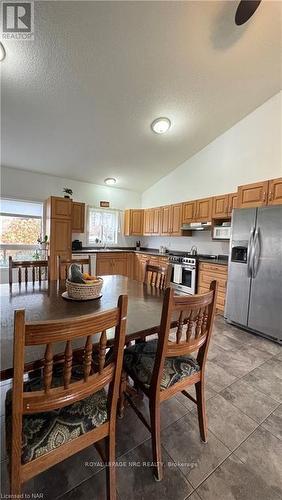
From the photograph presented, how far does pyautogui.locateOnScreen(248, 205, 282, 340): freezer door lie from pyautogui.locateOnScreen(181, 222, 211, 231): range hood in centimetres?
A: 127

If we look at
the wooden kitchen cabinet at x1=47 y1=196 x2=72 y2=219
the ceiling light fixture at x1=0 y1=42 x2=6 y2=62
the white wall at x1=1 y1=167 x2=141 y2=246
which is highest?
the ceiling light fixture at x1=0 y1=42 x2=6 y2=62

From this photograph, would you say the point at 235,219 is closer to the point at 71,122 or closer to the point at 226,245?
the point at 226,245

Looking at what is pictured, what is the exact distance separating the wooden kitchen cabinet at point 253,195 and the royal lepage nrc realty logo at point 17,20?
3.02 meters

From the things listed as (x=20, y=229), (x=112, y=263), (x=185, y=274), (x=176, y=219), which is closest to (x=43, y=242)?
(x=20, y=229)

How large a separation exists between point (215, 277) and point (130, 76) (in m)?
3.06

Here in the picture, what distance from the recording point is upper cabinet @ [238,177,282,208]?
274 cm

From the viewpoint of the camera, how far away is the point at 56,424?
0.86m

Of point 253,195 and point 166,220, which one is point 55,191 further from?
point 253,195

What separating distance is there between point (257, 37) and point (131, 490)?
4.04 metres

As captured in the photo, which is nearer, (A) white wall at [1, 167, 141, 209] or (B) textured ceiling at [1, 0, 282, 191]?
(B) textured ceiling at [1, 0, 282, 191]

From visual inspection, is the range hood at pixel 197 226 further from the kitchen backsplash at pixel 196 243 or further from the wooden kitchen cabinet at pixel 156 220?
the wooden kitchen cabinet at pixel 156 220

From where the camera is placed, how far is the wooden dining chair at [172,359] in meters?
1.05

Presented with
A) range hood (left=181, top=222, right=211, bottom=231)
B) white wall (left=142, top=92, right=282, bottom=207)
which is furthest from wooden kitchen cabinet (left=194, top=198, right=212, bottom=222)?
white wall (left=142, top=92, right=282, bottom=207)

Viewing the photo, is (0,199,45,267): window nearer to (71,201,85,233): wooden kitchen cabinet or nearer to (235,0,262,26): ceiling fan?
(71,201,85,233): wooden kitchen cabinet
